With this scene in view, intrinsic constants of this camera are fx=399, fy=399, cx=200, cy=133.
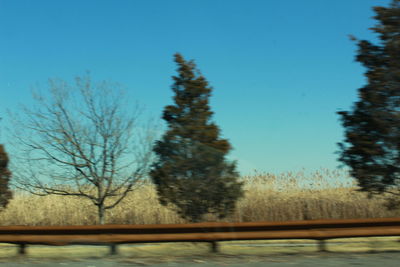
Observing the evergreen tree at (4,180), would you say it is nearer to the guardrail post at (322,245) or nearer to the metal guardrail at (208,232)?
the metal guardrail at (208,232)

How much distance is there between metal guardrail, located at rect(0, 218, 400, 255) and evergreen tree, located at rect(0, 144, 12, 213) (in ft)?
22.0

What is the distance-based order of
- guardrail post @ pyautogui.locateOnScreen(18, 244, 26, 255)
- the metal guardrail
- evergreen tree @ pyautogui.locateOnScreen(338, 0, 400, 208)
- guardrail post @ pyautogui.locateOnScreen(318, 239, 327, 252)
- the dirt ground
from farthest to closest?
evergreen tree @ pyautogui.locateOnScreen(338, 0, 400, 208), guardrail post @ pyautogui.locateOnScreen(18, 244, 26, 255), guardrail post @ pyautogui.locateOnScreen(318, 239, 327, 252), the metal guardrail, the dirt ground

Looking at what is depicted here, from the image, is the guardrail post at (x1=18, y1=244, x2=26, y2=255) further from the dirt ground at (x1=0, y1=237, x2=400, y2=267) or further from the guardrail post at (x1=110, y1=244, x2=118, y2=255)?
the guardrail post at (x1=110, y1=244, x2=118, y2=255)

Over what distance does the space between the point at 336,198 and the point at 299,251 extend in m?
10.1

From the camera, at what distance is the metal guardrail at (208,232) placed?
791cm

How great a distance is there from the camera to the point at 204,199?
41.3 feet

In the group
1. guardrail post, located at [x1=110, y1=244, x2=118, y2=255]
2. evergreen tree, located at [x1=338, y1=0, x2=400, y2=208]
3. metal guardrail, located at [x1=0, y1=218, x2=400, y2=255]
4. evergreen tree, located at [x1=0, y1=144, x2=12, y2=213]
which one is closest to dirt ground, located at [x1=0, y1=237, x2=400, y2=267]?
guardrail post, located at [x1=110, y1=244, x2=118, y2=255]

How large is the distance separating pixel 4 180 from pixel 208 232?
9698mm

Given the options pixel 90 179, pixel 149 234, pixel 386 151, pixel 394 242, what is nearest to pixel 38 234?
pixel 149 234

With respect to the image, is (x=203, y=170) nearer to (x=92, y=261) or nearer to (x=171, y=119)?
(x=171, y=119)

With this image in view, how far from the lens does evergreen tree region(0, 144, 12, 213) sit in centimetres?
1448

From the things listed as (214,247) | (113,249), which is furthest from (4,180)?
(214,247)

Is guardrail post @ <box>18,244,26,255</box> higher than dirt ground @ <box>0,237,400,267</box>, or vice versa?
guardrail post @ <box>18,244,26,255</box>

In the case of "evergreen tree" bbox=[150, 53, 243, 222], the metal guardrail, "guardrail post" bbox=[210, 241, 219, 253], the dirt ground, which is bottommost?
the dirt ground
